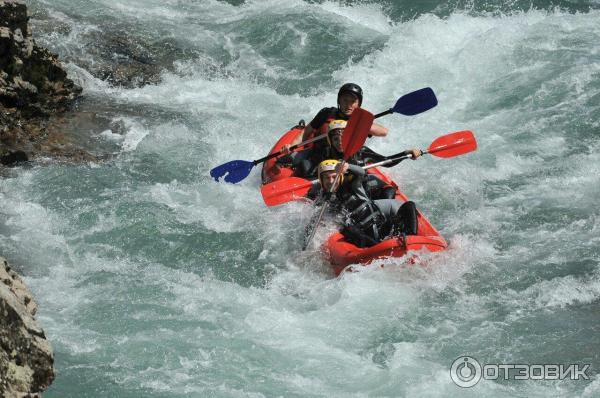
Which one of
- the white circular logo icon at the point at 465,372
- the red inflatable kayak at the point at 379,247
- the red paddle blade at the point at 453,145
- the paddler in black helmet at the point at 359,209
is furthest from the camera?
the red paddle blade at the point at 453,145

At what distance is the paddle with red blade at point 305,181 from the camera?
7270 millimetres

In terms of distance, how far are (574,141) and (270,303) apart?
463 centimetres

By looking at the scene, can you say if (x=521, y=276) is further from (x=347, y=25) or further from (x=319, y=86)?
(x=347, y=25)

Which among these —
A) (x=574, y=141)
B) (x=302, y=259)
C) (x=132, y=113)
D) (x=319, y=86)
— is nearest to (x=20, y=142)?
Answer: (x=132, y=113)

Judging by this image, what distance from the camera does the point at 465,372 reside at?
5.18 metres

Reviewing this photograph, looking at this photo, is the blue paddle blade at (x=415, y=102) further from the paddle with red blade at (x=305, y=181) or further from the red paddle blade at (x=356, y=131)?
the red paddle blade at (x=356, y=131)

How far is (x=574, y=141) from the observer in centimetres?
885

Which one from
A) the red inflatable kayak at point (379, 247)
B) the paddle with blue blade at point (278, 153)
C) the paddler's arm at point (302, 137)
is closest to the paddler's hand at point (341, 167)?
the red inflatable kayak at point (379, 247)

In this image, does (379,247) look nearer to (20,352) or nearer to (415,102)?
(415,102)

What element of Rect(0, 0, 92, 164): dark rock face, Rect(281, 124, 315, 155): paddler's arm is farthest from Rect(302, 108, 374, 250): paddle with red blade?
Rect(0, 0, 92, 164): dark rock face

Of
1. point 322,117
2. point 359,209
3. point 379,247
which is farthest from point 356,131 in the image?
point 379,247

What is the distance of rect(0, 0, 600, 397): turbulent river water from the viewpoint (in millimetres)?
5219
